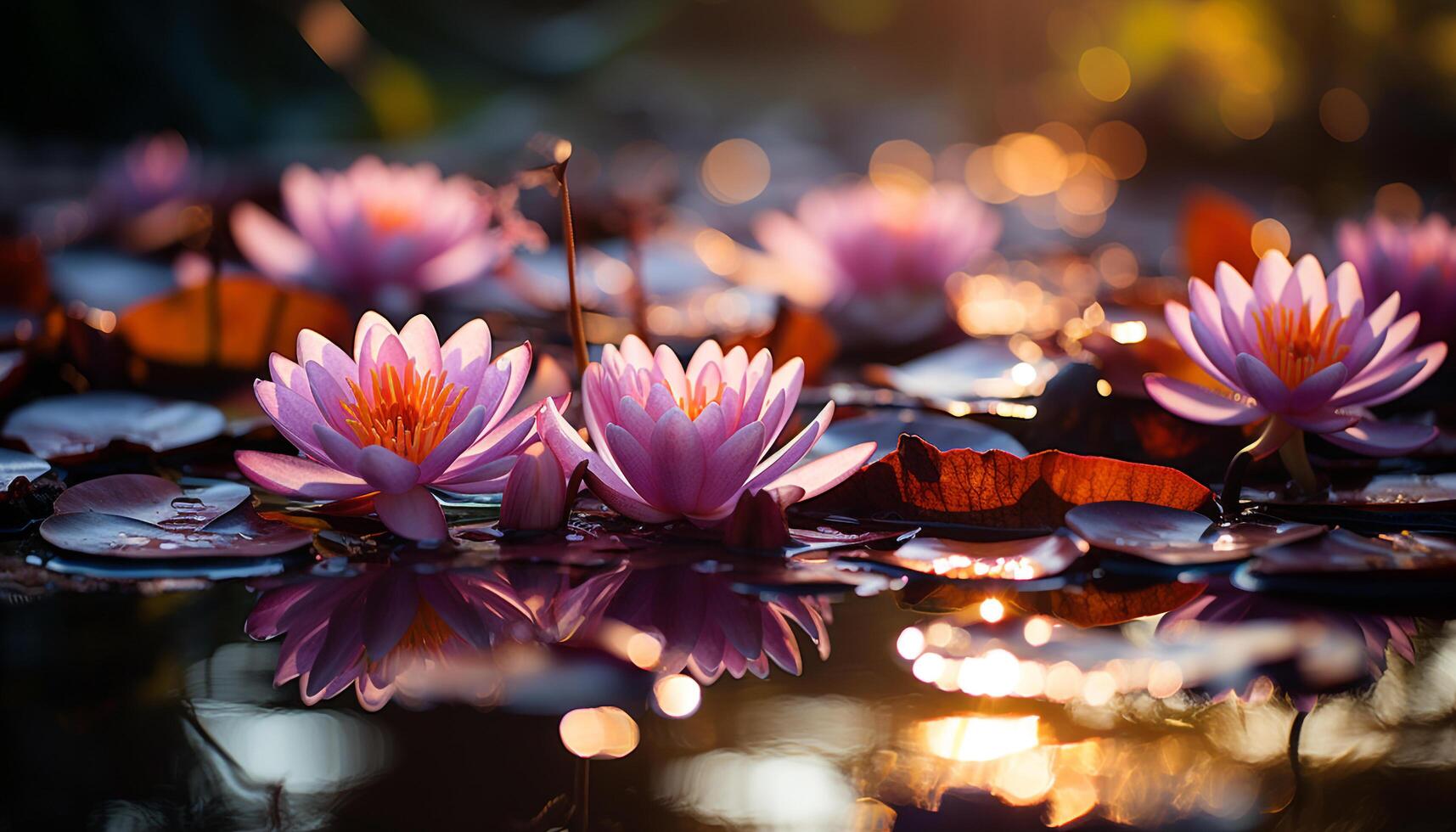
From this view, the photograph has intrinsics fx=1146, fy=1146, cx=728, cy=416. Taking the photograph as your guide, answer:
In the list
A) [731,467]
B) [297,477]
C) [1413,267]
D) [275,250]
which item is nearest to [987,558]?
[731,467]

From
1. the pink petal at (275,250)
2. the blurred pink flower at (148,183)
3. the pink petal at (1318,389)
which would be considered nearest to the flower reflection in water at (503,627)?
the pink petal at (1318,389)

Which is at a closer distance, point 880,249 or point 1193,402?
point 1193,402

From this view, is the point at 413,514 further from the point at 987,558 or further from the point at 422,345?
the point at 987,558

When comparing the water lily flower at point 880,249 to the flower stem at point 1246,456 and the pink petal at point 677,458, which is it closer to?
the flower stem at point 1246,456

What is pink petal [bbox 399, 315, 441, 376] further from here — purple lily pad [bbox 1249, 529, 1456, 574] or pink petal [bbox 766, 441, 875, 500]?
purple lily pad [bbox 1249, 529, 1456, 574]

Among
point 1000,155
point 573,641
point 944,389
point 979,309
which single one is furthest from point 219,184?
point 1000,155

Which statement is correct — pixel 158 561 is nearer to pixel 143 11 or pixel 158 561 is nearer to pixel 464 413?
pixel 464 413

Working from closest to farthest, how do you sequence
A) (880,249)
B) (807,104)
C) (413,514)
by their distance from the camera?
(413,514) < (880,249) < (807,104)
